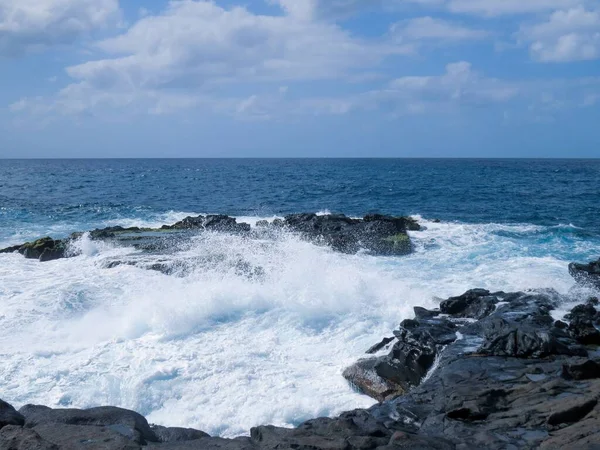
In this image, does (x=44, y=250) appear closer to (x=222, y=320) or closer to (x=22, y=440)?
(x=222, y=320)

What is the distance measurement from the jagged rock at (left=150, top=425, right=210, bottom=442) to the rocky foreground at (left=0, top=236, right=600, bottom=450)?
0.02 metres

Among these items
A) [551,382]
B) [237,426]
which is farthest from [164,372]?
[551,382]

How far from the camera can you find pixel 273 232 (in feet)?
→ 84.0

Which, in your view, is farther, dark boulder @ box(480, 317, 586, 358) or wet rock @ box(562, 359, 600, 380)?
dark boulder @ box(480, 317, 586, 358)

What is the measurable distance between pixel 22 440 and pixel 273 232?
19.1 meters

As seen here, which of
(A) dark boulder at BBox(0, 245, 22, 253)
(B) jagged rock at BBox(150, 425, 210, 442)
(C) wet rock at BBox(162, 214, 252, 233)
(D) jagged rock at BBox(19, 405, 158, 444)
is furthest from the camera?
(C) wet rock at BBox(162, 214, 252, 233)

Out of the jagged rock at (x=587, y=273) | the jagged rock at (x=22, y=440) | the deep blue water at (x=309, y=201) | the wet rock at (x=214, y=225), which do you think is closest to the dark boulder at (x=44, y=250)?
the wet rock at (x=214, y=225)

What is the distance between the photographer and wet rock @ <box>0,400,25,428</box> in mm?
7742

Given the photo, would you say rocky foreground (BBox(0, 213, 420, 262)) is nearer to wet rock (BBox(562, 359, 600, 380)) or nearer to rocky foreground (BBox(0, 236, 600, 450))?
rocky foreground (BBox(0, 236, 600, 450))

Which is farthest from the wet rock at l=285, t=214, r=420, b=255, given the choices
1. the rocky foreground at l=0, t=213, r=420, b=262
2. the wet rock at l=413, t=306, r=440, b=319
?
the wet rock at l=413, t=306, r=440, b=319

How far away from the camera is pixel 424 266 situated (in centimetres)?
→ 2106

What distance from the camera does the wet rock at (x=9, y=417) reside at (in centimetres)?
774

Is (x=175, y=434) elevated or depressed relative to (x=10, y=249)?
depressed

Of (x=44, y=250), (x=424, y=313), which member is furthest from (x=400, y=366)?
(x=44, y=250)
